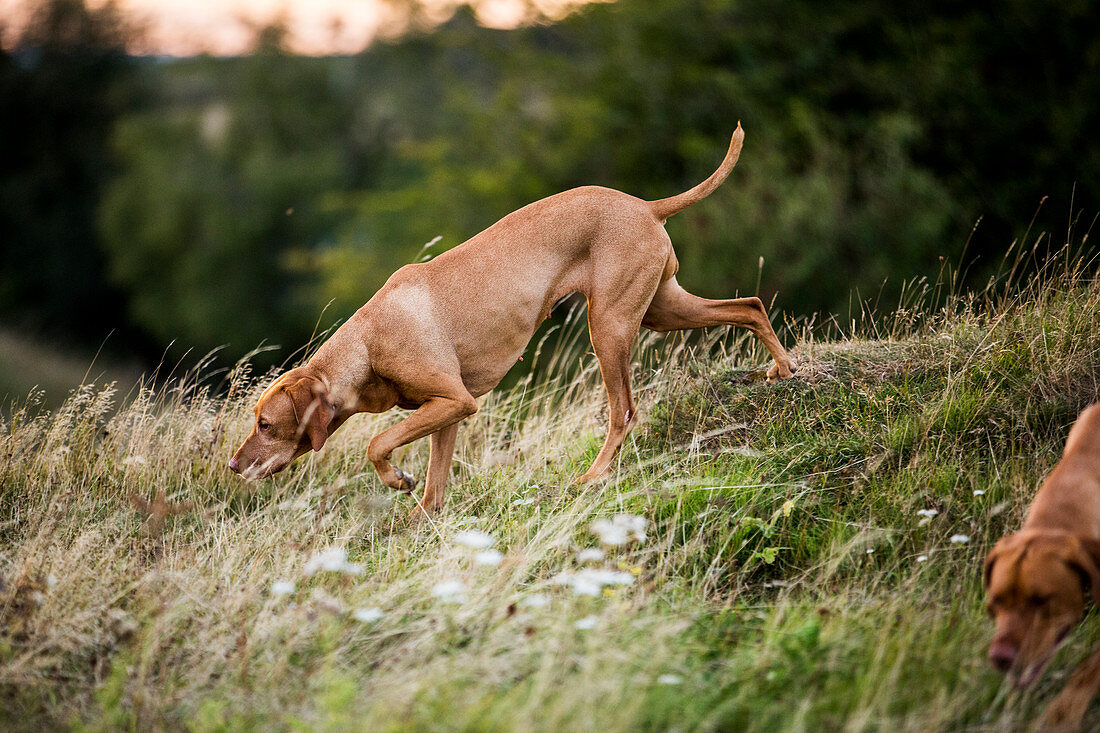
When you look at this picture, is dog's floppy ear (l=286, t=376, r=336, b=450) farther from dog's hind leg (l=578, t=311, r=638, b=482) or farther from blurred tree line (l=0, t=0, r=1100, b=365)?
blurred tree line (l=0, t=0, r=1100, b=365)

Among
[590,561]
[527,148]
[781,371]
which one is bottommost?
[527,148]

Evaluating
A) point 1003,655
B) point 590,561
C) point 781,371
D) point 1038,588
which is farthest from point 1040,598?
point 781,371

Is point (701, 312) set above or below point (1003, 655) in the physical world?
above

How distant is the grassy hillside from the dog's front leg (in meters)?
0.31

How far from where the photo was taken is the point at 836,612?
10.6 feet

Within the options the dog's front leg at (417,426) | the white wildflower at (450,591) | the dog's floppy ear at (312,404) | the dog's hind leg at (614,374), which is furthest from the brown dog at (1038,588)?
the dog's floppy ear at (312,404)

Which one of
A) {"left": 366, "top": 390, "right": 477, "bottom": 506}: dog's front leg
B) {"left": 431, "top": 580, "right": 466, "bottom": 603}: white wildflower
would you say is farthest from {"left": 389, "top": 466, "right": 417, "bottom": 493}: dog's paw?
{"left": 431, "top": 580, "right": 466, "bottom": 603}: white wildflower

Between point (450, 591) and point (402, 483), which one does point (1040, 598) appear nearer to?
point (450, 591)

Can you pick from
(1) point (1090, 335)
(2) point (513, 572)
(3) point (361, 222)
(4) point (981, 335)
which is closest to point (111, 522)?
(2) point (513, 572)

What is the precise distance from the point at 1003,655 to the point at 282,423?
10.9 feet

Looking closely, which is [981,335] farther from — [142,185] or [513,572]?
[142,185]

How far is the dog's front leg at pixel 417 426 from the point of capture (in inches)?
169

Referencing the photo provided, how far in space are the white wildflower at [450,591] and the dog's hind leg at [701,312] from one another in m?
2.40

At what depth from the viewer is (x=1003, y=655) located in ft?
8.36
